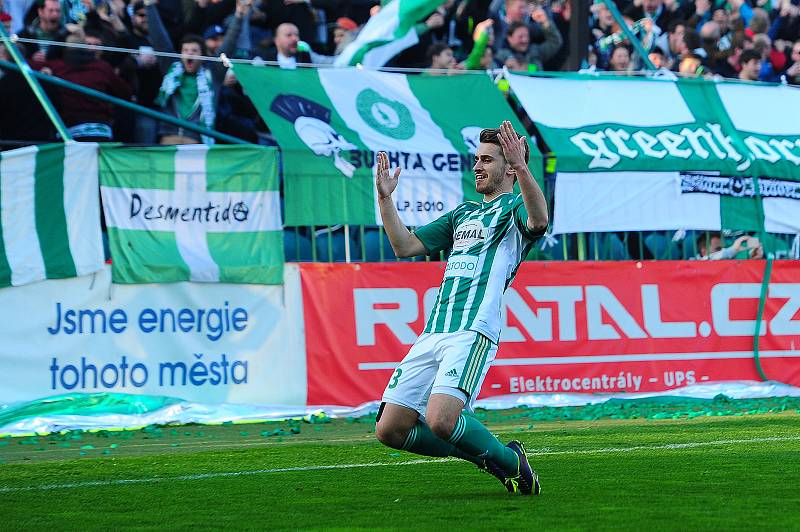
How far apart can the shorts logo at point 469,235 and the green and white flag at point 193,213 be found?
5969 millimetres

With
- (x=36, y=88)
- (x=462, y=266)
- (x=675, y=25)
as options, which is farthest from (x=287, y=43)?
(x=462, y=266)

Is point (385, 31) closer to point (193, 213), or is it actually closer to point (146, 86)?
point (146, 86)

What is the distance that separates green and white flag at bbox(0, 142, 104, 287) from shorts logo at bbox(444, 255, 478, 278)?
610 centimetres

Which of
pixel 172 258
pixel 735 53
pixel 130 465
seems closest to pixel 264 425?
pixel 172 258

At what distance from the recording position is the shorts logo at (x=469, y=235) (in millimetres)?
7176

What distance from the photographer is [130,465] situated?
29.5 ft

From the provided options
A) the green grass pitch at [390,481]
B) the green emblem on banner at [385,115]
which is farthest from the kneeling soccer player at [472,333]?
the green emblem on banner at [385,115]

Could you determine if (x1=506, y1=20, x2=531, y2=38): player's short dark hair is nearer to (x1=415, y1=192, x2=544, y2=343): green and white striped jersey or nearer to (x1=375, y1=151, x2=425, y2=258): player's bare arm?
(x1=375, y1=151, x2=425, y2=258): player's bare arm

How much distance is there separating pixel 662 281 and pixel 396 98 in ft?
11.5

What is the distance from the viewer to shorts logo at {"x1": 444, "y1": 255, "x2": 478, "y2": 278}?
7.14 meters

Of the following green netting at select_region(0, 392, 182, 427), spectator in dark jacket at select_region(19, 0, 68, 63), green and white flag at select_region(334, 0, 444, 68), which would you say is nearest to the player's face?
green netting at select_region(0, 392, 182, 427)

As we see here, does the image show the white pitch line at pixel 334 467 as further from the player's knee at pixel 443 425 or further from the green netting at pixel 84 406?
the green netting at pixel 84 406

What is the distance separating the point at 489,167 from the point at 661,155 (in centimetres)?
826

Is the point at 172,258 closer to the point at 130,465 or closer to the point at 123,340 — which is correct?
the point at 123,340
